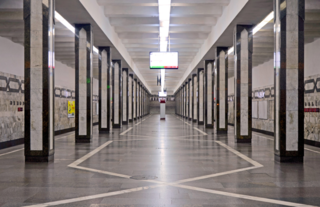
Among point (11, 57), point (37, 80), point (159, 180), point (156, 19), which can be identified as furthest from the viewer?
point (156, 19)

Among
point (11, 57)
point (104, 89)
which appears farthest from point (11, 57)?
point (104, 89)

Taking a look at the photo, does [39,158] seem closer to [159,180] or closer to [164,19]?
[159,180]

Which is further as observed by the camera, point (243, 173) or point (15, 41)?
point (15, 41)

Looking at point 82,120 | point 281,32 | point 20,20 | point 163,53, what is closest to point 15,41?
point 20,20

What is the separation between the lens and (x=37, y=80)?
30.9ft

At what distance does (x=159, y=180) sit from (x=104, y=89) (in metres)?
14.4

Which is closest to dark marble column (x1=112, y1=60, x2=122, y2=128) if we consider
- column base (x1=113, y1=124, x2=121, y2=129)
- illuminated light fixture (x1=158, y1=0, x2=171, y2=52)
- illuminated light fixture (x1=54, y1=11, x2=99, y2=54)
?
column base (x1=113, y1=124, x2=121, y2=129)

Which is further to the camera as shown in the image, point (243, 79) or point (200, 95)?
point (200, 95)

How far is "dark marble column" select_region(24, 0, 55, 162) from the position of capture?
9.41 metres

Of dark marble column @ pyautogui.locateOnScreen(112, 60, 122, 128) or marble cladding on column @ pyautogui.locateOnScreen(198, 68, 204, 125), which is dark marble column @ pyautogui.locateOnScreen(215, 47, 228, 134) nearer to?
dark marble column @ pyautogui.locateOnScreen(112, 60, 122, 128)

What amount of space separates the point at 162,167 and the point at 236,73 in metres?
7.87

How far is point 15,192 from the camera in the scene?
6160mm

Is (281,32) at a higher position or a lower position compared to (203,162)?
higher

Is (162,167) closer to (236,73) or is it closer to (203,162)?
(203,162)
